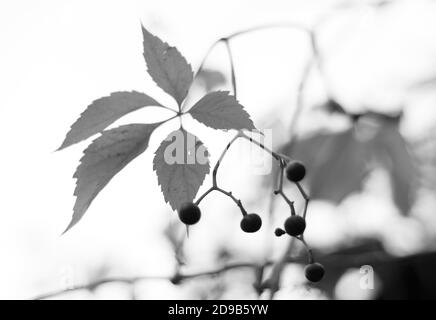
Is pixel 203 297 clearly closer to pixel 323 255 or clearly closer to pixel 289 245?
pixel 323 255

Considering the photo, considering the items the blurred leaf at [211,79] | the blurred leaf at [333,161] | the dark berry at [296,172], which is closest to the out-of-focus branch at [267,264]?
the blurred leaf at [333,161]

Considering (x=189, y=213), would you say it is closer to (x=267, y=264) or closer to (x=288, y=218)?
(x=288, y=218)

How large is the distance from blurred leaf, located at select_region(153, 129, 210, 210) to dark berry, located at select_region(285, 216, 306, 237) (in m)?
0.14

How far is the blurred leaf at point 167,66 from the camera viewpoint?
0.69 metres

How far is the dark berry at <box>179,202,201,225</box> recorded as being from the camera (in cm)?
67

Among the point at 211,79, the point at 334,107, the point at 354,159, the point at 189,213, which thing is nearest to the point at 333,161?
the point at 354,159

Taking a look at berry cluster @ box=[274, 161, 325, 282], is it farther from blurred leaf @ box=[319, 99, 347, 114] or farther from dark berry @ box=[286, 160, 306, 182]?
blurred leaf @ box=[319, 99, 347, 114]

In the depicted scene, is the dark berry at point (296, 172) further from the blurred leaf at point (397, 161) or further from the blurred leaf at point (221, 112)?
the blurred leaf at point (397, 161)

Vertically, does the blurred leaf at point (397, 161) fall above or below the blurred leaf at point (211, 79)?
below

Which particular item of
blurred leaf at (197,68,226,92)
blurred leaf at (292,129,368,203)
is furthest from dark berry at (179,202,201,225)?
blurred leaf at (197,68,226,92)

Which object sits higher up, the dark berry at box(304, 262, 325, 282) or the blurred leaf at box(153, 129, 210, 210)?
the blurred leaf at box(153, 129, 210, 210)

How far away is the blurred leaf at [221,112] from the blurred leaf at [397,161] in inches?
26.4

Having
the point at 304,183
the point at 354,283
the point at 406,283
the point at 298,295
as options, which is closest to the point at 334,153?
the point at 304,183
